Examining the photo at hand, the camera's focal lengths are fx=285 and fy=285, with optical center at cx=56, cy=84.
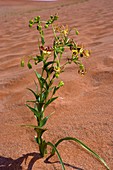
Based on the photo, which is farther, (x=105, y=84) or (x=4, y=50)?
(x=4, y=50)

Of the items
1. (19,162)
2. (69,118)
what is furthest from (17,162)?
(69,118)

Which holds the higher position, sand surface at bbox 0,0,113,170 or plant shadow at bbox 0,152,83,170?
sand surface at bbox 0,0,113,170

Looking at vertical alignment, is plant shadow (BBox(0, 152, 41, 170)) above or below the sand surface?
below

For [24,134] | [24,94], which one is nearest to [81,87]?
[24,94]

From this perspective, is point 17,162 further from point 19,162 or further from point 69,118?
point 69,118

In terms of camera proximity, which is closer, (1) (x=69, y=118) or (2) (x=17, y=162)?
(2) (x=17, y=162)

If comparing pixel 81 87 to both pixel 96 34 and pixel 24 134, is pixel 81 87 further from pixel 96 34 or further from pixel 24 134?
pixel 96 34

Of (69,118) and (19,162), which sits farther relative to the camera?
(69,118)

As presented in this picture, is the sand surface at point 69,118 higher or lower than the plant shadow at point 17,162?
higher

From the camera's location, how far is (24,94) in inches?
76.3

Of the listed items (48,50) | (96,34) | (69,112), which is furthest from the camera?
(96,34)

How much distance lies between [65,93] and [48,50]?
0.92m

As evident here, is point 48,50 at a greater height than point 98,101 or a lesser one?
greater

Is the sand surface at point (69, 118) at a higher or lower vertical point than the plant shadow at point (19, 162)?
higher
